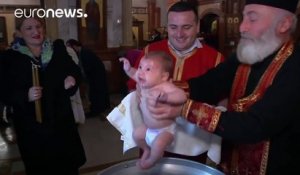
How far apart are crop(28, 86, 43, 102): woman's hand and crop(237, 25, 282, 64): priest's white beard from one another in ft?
5.33

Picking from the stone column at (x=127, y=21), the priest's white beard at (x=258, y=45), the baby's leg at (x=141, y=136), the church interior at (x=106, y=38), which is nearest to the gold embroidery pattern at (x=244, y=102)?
the priest's white beard at (x=258, y=45)

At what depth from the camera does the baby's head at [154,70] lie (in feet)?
3.99

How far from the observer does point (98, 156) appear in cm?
397

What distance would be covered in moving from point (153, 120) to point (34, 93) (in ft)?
4.88

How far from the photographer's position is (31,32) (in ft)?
8.37

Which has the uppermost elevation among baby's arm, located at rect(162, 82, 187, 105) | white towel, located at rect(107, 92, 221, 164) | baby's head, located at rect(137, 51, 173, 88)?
baby's head, located at rect(137, 51, 173, 88)

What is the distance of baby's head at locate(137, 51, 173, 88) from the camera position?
122 centimetres

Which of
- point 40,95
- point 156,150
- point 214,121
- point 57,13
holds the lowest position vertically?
point 40,95

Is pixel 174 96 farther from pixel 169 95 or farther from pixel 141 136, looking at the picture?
pixel 141 136

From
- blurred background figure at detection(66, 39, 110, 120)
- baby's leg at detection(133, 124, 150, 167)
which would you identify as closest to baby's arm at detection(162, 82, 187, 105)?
baby's leg at detection(133, 124, 150, 167)

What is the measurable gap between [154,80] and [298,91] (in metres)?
0.45

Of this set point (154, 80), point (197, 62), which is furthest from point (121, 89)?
point (154, 80)

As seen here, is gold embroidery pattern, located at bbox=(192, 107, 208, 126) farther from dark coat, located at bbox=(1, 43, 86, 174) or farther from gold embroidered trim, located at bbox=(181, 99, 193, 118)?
dark coat, located at bbox=(1, 43, 86, 174)

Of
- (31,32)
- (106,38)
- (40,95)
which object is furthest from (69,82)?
(106,38)
